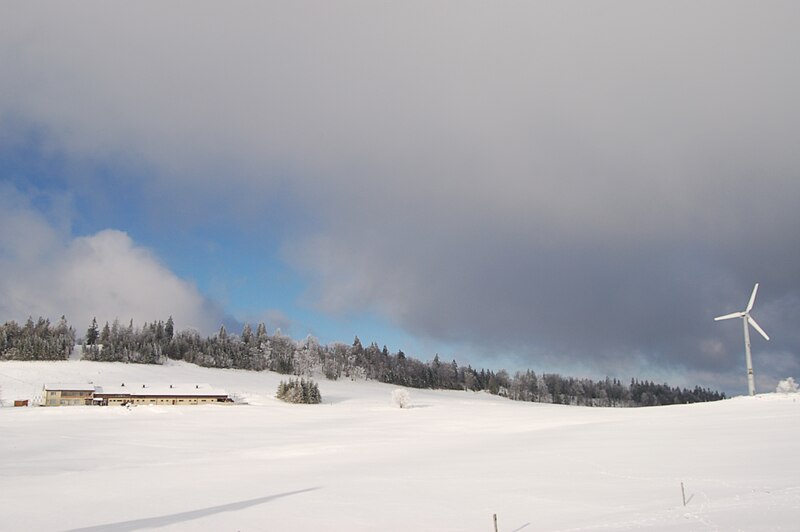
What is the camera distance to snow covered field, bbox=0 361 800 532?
938 inches

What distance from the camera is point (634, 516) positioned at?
840 inches

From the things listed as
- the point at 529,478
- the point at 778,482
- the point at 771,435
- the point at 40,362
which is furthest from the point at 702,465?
the point at 40,362

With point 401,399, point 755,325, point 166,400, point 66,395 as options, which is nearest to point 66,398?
point 66,395

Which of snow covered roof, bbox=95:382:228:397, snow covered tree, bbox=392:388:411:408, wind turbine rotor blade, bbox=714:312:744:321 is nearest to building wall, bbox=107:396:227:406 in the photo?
snow covered roof, bbox=95:382:228:397

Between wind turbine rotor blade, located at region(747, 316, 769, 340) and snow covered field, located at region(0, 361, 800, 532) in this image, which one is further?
wind turbine rotor blade, located at region(747, 316, 769, 340)

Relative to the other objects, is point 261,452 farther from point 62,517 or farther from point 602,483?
point 602,483

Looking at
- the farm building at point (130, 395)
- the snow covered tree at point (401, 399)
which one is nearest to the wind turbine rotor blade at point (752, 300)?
the snow covered tree at point (401, 399)

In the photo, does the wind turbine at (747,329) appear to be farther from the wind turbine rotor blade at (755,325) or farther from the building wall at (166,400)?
the building wall at (166,400)

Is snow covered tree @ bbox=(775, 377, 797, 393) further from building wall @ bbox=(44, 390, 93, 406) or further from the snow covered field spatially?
building wall @ bbox=(44, 390, 93, 406)

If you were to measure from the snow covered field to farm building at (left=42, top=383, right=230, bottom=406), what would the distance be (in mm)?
53525

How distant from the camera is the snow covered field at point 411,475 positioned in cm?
2383

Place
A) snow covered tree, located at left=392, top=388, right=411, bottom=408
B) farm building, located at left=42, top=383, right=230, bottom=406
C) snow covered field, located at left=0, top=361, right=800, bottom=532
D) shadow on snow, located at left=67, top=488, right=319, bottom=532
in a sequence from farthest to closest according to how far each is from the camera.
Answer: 1. snow covered tree, located at left=392, top=388, right=411, bottom=408
2. farm building, located at left=42, top=383, right=230, bottom=406
3. snow covered field, located at left=0, top=361, right=800, bottom=532
4. shadow on snow, located at left=67, top=488, right=319, bottom=532

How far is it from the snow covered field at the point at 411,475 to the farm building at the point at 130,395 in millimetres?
53525

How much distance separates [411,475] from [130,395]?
114 m
